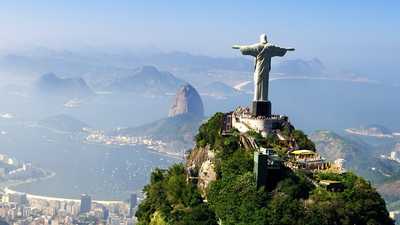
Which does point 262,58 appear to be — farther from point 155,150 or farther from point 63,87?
point 63,87

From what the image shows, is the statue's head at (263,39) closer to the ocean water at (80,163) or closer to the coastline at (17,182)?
the ocean water at (80,163)

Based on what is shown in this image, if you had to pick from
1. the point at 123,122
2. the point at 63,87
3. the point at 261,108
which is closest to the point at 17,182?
the point at 123,122

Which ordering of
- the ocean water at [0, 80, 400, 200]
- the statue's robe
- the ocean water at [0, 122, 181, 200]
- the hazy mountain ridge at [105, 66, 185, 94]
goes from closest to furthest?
the statue's robe < the ocean water at [0, 122, 181, 200] < the ocean water at [0, 80, 400, 200] < the hazy mountain ridge at [105, 66, 185, 94]

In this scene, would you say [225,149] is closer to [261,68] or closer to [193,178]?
[193,178]

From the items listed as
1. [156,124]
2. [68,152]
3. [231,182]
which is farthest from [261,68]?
[156,124]

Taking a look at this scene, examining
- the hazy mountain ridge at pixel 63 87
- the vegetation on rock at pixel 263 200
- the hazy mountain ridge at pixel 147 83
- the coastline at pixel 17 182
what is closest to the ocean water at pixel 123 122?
the coastline at pixel 17 182

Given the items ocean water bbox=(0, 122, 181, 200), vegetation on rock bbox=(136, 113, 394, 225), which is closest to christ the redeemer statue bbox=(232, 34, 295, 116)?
vegetation on rock bbox=(136, 113, 394, 225)

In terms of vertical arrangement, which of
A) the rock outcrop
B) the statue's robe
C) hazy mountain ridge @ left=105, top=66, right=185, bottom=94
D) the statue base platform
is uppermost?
hazy mountain ridge @ left=105, top=66, right=185, bottom=94

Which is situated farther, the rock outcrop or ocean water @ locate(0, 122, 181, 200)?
the rock outcrop

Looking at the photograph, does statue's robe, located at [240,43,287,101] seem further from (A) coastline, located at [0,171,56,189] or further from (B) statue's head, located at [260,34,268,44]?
(A) coastline, located at [0,171,56,189]
